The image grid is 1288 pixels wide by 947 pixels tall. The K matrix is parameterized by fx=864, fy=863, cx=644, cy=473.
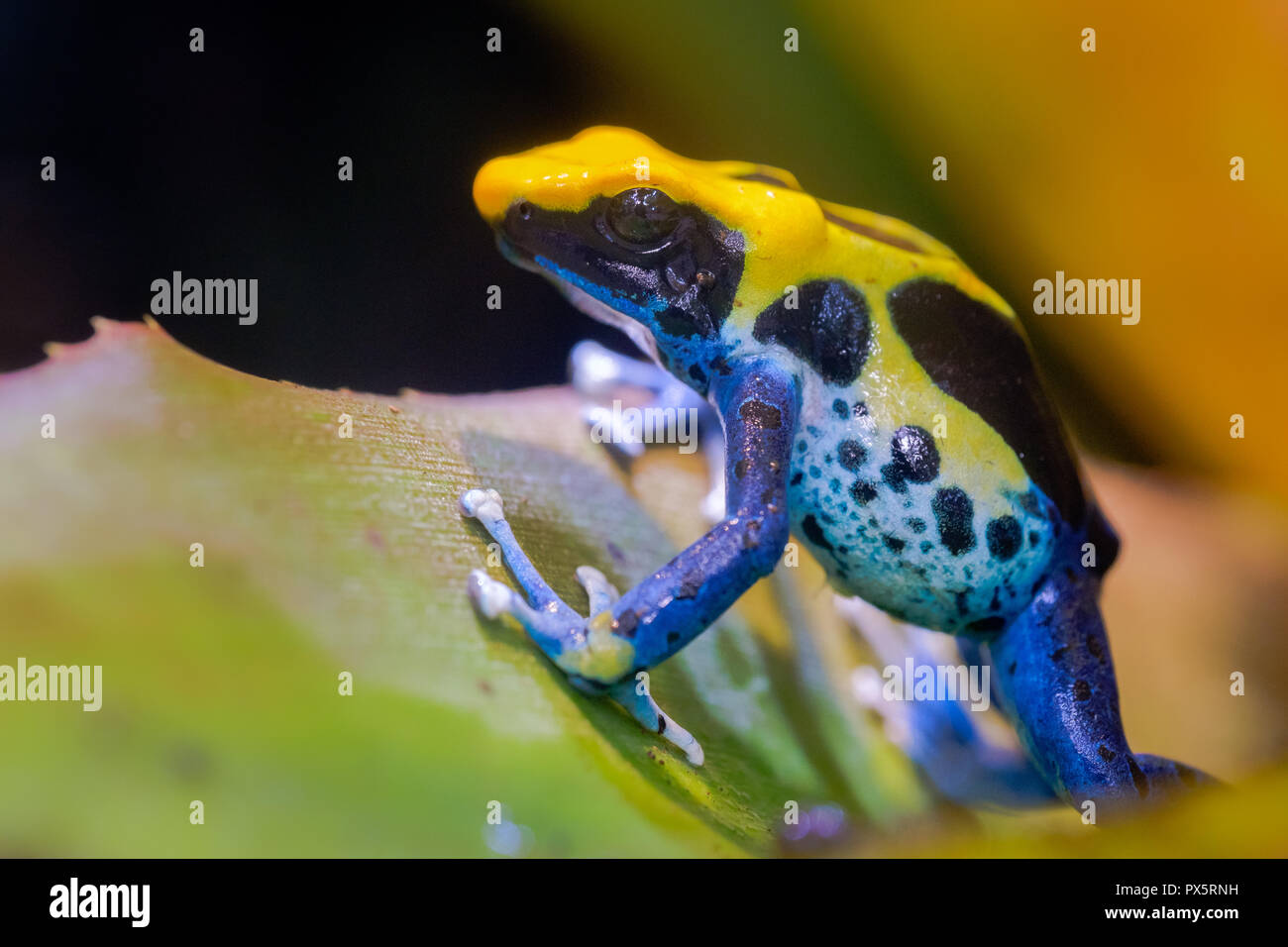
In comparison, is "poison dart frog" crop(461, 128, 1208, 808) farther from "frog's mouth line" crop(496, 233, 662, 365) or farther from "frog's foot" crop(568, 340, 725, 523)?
"frog's foot" crop(568, 340, 725, 523)

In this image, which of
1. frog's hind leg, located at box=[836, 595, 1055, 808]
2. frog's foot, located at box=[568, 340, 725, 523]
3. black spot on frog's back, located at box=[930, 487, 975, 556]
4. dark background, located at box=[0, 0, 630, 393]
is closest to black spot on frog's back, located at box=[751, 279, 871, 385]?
black spot on frog's back, located at box=[930, 487, 975, 556]

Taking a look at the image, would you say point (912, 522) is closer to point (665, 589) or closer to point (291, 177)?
point (665, 589)

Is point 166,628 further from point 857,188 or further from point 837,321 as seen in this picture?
point 857,188

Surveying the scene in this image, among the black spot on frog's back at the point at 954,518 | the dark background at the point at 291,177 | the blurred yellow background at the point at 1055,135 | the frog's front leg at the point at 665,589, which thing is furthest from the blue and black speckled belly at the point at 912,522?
the blurred yellow background at the point at 1055,135

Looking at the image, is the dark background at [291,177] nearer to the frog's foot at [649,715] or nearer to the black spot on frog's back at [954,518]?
the frog's foot at [649,715]

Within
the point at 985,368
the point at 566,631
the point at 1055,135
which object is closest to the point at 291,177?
the point at 566,631

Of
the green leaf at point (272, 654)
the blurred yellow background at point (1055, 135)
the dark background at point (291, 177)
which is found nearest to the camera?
the green leaf at point (272, 654)
